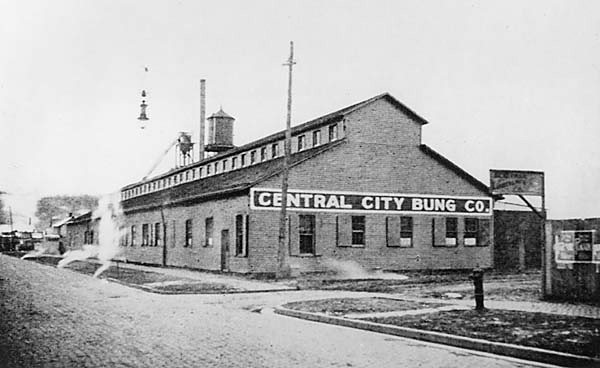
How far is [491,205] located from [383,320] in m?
23.3

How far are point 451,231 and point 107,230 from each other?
104ft

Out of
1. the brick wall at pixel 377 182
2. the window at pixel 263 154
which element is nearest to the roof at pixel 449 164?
the brick wall at pixel 377 182

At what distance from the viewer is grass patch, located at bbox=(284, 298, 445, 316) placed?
1625cm

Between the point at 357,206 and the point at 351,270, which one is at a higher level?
the point at 357,206

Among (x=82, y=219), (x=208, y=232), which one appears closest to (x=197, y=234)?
(x=208, y=232)

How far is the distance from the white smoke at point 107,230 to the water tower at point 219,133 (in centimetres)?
815

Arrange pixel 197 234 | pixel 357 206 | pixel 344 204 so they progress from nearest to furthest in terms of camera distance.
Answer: pixel 344 204 → pixel 357 206 → pixel 197 234

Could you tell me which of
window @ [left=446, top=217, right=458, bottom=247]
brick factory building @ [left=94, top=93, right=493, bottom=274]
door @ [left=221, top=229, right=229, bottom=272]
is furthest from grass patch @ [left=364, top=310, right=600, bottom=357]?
window @ [left=446, top=217, right=458, bottom=247]

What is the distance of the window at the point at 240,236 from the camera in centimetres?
3145

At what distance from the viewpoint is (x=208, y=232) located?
3628cm

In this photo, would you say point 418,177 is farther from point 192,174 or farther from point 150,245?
point 192,174

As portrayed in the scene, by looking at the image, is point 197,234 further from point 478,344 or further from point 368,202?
point 478,344

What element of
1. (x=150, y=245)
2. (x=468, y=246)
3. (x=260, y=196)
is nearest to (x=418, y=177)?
(x=468, y=246)

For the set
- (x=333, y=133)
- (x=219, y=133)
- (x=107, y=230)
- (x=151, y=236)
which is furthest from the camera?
(x=107, y=230)
